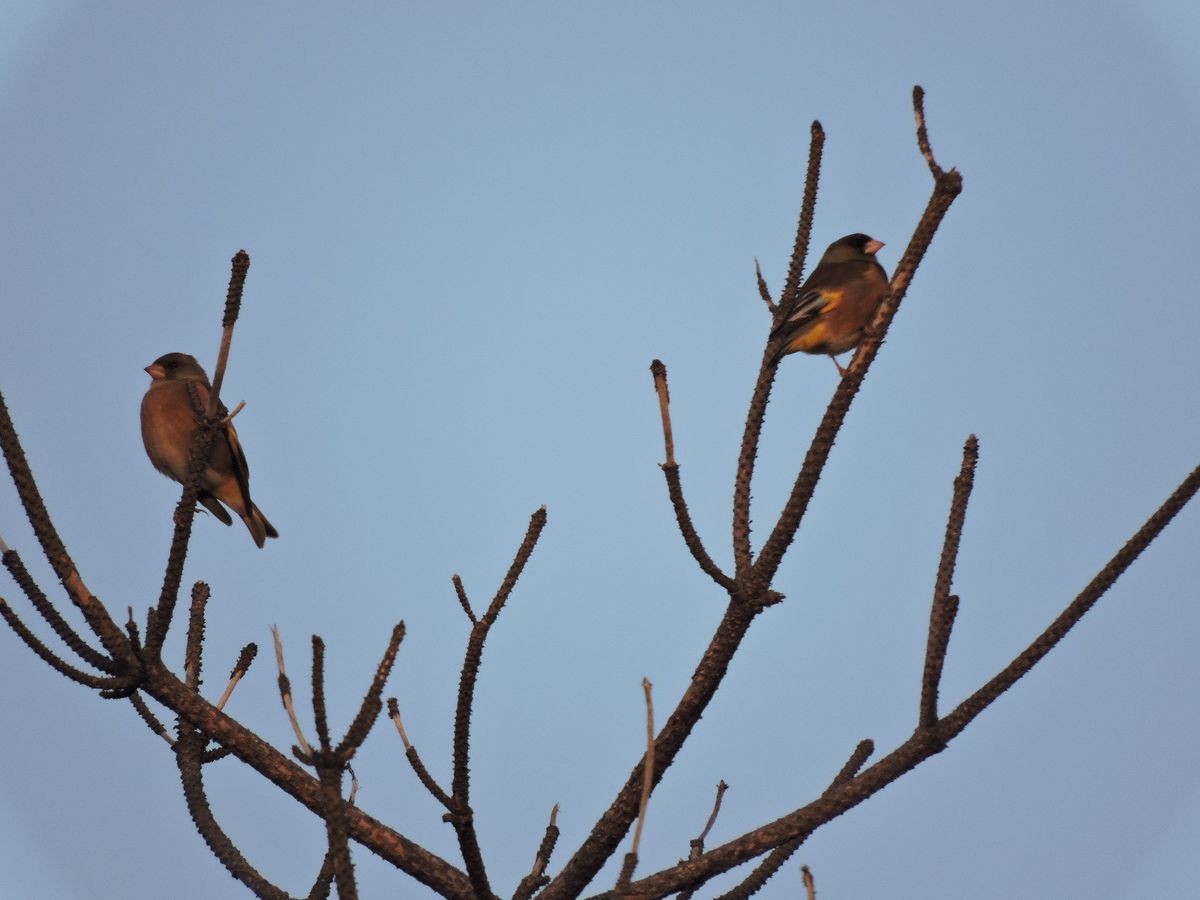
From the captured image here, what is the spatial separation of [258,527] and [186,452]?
730 millimetres

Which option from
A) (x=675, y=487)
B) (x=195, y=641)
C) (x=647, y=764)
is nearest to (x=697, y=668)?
(x=675, y=487)

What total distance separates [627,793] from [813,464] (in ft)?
3.55

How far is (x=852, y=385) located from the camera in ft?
11.5

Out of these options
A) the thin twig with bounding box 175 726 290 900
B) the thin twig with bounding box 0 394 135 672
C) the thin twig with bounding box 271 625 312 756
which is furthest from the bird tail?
the thin twig with bounding box 271 625 312 756

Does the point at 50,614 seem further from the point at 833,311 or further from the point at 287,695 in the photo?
the point at 833,311

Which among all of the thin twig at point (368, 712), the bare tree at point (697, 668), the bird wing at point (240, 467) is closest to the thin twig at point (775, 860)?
the bare tree at point (697, 668)

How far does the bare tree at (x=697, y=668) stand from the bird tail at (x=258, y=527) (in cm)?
424

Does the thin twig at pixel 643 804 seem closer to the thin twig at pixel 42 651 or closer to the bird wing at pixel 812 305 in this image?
the thin twig at pixel 42 651

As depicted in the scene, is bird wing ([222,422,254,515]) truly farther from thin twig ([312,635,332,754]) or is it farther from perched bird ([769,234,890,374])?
thin twig ([312,635,332,754])

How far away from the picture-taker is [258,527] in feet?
27.9

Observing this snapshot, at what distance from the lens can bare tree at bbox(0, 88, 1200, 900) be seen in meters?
3.27

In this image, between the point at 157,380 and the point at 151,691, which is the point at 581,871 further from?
the point at 157,380

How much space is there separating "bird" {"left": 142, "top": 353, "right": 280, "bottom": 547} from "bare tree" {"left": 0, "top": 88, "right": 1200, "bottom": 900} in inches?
159

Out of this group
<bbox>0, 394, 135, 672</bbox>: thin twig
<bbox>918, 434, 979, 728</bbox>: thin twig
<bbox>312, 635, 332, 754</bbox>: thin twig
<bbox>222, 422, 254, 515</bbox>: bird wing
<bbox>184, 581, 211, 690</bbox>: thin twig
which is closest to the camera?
<bbox>312, 635, 332, 754</bbox>: thin twig
